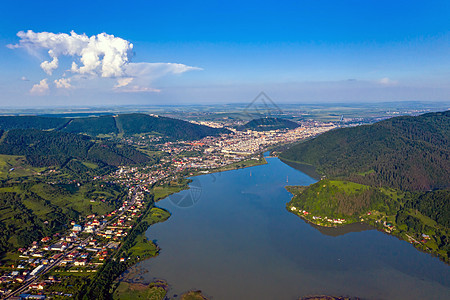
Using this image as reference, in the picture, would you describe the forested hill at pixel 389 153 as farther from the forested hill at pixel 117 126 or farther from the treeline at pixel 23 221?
the forested hill at pixel 117 126

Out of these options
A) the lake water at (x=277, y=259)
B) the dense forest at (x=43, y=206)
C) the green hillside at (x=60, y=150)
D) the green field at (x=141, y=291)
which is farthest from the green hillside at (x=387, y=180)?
the green hillside at (x=60, y=150)

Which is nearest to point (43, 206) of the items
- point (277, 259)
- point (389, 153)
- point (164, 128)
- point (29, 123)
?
point (277, 259)

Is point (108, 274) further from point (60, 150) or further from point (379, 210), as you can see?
point (60, 150)

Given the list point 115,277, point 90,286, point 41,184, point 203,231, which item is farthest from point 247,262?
point 41,184

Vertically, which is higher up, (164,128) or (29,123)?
(29,123)

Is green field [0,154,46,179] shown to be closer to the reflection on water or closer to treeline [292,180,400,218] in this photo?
treeline [292,180,400,218]
